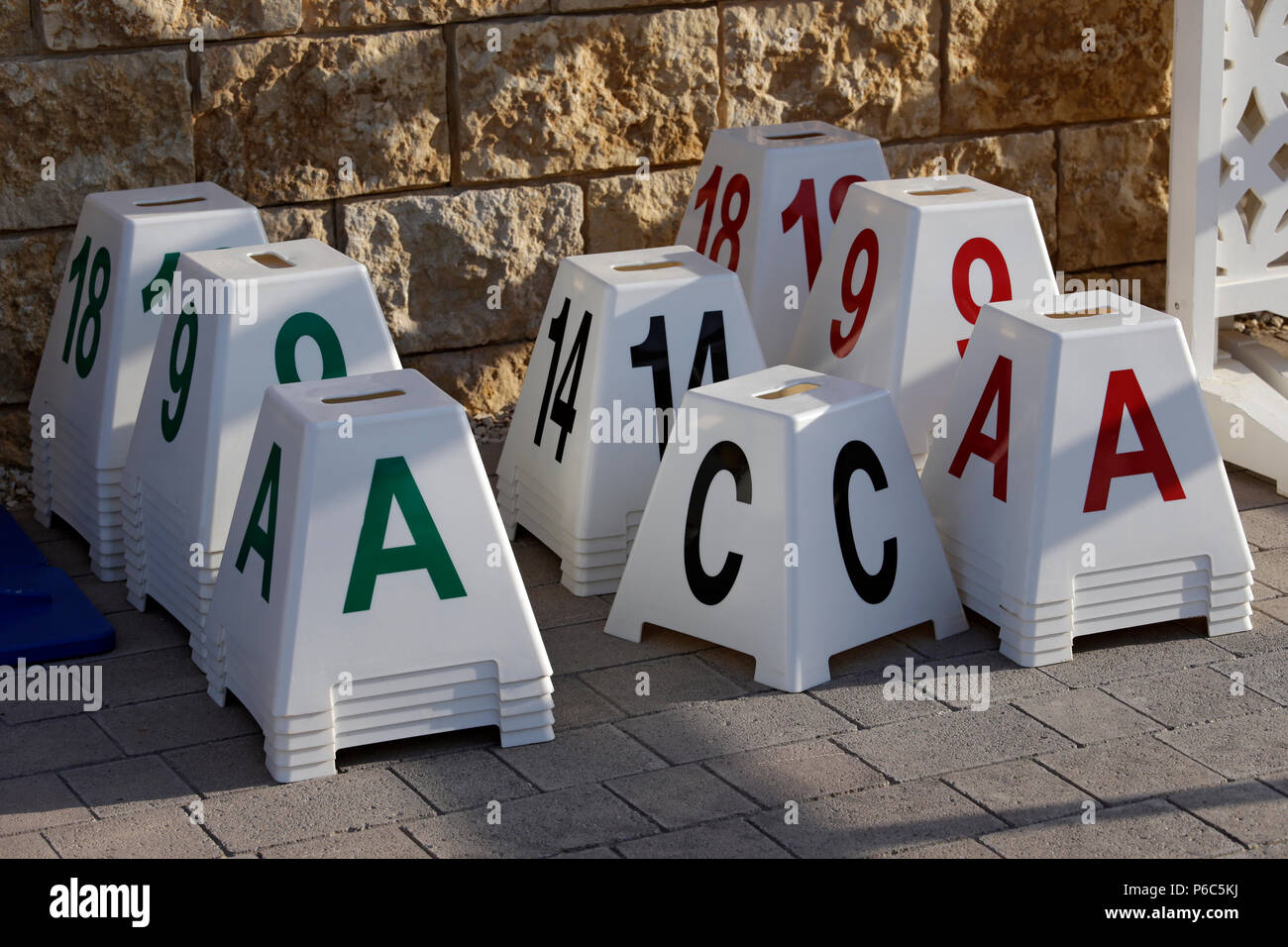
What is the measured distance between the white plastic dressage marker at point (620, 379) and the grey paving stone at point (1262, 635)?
1.29 meters

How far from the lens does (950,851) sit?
10.2 feet

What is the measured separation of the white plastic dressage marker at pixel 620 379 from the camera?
4.23 metres

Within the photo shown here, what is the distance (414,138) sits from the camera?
5.16 metres

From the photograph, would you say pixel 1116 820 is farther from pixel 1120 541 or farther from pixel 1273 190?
pixel 1273 190

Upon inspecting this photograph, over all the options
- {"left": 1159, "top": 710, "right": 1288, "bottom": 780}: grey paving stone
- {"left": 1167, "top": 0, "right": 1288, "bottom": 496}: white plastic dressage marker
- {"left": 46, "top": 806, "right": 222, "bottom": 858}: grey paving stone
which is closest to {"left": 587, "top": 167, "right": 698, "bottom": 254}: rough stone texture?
{"left": 1167, "top": 0, "right": 1288, "bottom": 496}: white plastic dressage marker

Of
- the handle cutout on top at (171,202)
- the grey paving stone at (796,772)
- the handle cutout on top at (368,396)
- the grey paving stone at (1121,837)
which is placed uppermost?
the handle cutout on top at (171,202)

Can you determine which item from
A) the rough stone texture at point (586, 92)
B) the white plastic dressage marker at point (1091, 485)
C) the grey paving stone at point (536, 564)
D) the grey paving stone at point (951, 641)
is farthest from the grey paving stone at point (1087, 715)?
the rough stone texture at point (586, 92)

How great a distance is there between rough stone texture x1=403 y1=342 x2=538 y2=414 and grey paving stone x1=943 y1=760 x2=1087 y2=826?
2.38m

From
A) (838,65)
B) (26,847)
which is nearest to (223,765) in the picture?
(26,847)

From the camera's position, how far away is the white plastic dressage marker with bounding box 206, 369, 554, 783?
10.9 ft

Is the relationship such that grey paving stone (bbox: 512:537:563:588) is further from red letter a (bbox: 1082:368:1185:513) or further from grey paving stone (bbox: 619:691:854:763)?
red letter a (bbox: 1082:368:1185:513)

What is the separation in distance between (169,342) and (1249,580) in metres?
2.55

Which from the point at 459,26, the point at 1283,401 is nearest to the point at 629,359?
the point at 459,26

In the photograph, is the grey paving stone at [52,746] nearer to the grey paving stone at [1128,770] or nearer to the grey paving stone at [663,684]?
the grey paving stone at [663,684]
